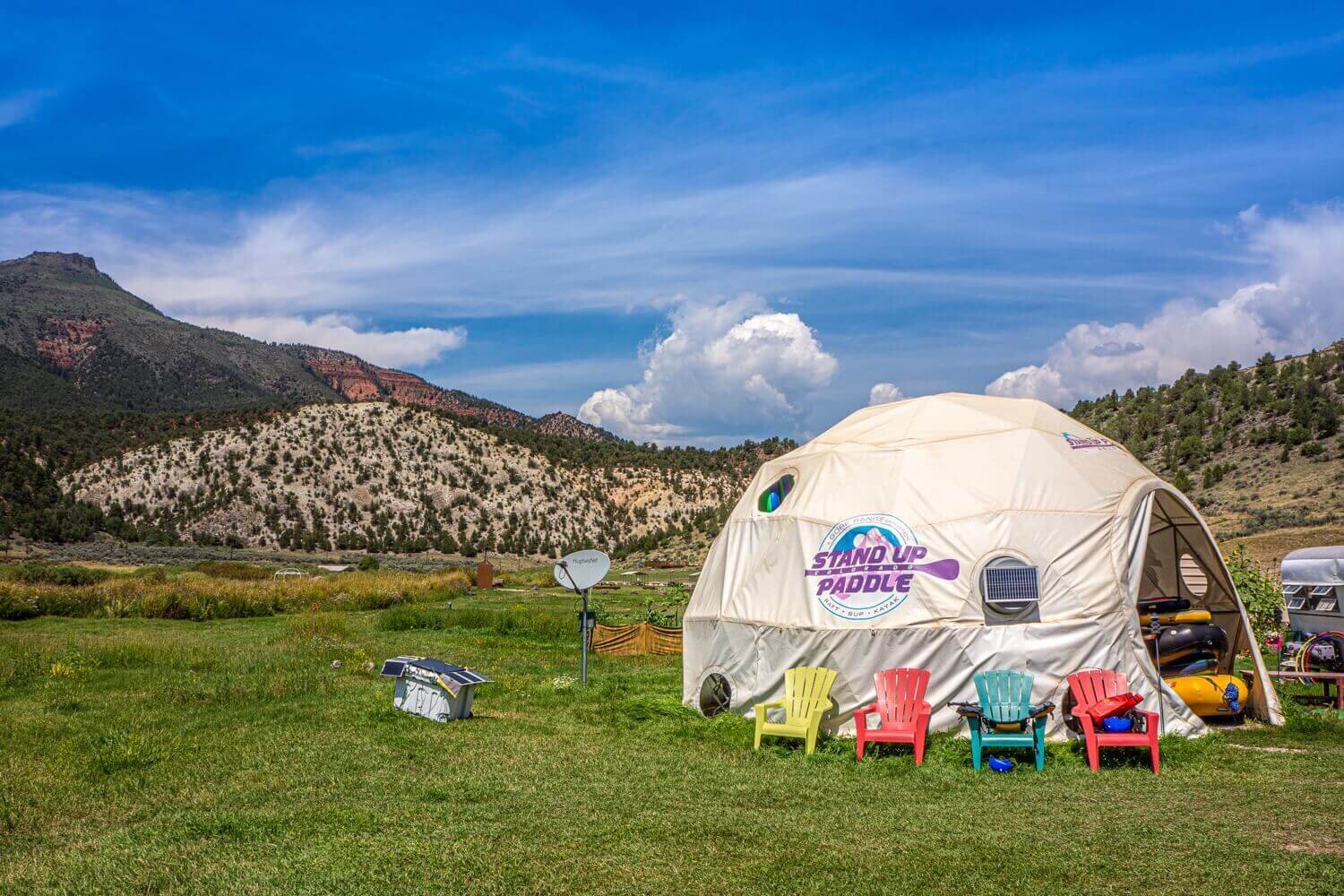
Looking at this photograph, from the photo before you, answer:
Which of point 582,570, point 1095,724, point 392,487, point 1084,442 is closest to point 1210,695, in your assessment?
point 1095,724

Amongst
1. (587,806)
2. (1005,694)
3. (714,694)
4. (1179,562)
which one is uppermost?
(1179,562)

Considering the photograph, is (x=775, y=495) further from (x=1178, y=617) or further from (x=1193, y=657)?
(x=1193, y=657)

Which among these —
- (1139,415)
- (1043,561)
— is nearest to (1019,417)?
(1043,561)

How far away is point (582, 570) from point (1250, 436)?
1384 inches

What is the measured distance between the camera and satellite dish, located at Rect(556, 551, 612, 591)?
1477 centimetres

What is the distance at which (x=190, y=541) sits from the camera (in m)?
55.8

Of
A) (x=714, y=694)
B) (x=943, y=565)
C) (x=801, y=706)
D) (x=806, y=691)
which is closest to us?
(x=801, y=706)

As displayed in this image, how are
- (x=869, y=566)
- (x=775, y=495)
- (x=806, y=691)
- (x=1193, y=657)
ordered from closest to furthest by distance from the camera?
(x=806, y=691) → (x=869, y=566) → (x=1193, y=657) → (x=775, y=495)

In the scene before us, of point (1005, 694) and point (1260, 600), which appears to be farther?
point (1260, 600)

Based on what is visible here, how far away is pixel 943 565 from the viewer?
1144cm

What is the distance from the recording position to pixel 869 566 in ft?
38.8

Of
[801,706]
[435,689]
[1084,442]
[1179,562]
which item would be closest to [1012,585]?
[801,706]

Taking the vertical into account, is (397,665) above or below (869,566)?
below

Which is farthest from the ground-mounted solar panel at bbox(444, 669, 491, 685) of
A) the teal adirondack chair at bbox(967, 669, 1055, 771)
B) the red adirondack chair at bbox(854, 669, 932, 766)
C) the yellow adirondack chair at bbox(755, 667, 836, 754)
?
the teal adirondack chair at bbox(967, 669, 1055, 771)
